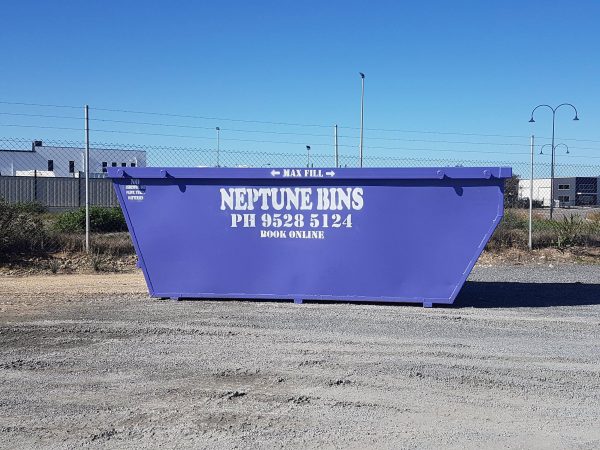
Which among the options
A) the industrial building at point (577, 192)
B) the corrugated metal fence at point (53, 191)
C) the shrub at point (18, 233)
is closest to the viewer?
the shrub at point (18, 233)

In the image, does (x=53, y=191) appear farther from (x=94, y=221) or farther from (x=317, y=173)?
(x=317, y=173)

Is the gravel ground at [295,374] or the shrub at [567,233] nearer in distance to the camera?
the gravel ground at [295,374]

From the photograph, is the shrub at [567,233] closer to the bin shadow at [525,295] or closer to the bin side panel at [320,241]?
the bin shadow at [525,295]

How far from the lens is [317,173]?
9750 mm

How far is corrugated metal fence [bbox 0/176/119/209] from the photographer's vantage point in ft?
70.2

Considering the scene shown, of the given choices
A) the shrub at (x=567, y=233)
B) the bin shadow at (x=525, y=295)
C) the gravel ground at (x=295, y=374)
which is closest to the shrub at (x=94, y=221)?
the gravel ground at (x=295, y=374)

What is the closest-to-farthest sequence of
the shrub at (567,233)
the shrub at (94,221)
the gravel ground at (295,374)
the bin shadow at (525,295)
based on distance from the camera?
the gravel ground at (295,374)
the bin shadow at (525,295)
the shrub at (94,221)
the shrub at (567,233)

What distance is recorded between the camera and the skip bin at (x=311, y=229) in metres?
9.49

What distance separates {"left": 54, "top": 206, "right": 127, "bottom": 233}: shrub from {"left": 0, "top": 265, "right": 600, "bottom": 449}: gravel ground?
217 inches

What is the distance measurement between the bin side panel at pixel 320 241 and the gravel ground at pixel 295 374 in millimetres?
332

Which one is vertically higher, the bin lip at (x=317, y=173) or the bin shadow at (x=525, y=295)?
the bin lip at (x=317, y=173)

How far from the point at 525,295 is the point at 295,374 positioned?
5.95m

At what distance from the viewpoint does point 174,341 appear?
750cm

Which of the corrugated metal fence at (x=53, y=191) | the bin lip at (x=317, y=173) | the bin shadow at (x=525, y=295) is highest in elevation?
the bin lip at (x=317, y=173)
